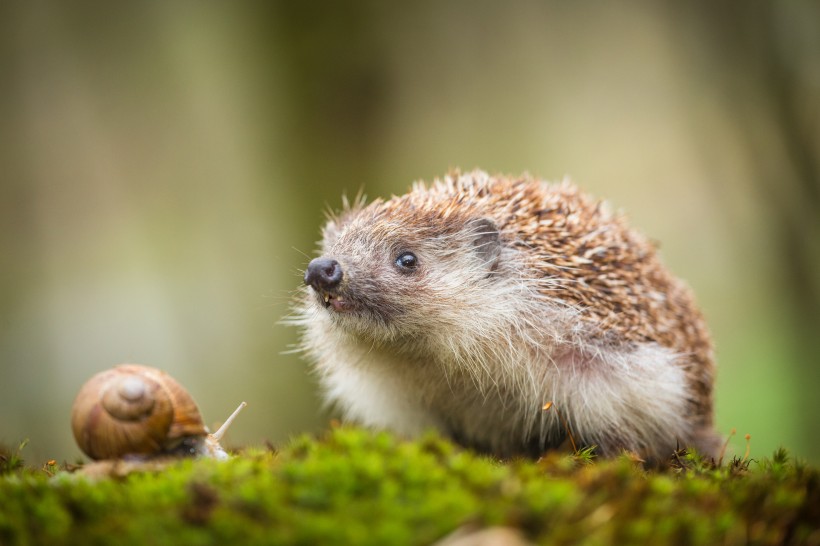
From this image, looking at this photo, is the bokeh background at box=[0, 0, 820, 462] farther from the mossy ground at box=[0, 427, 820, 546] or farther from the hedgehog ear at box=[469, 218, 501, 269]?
the mossy ground at box=[0, 427, 820, 546]

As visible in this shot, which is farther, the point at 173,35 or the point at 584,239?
the point at 173,35

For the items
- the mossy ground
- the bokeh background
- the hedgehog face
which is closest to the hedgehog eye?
the hedgehog face

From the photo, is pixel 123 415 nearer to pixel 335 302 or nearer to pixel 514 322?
pixel 335 302

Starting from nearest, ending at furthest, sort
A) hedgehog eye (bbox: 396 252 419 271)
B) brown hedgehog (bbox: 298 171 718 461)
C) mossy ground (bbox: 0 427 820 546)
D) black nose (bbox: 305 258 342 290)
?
mossy ground (bbox: 0 427 820 546), black nose (bbox: 305 258 342 290), brown hedgehog (bbox: 298 171 718 461), hedgehog eye (bbox: 396 252 419 271)

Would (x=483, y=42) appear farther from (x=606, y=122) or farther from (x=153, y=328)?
(x=153, y=328)

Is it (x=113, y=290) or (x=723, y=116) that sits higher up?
(x=723, y=116)

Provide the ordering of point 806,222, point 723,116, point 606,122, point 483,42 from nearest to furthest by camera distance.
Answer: point 806,222
point 723,116
point 483,42
point 606,122

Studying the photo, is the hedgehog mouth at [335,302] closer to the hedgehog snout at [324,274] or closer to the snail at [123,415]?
the hedgehog snout at [324,274]

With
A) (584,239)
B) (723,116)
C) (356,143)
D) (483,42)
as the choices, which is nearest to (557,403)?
(584,239)
